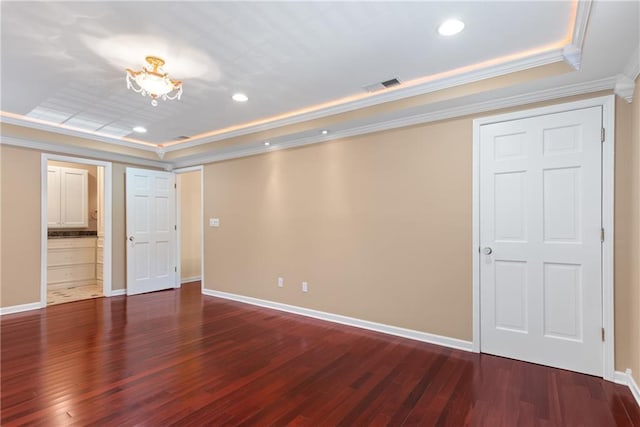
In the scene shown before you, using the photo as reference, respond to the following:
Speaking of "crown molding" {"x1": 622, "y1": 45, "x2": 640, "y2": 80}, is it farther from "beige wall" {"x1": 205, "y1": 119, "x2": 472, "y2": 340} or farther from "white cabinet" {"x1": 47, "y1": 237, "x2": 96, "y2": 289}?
"white cabinet" {"x1": 47, "y1": 237, "x2": 96, "y2": 289}

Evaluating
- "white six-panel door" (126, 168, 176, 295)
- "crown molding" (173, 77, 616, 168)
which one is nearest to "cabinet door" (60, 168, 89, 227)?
"white six-panel door" (126, 168, 176, 295)

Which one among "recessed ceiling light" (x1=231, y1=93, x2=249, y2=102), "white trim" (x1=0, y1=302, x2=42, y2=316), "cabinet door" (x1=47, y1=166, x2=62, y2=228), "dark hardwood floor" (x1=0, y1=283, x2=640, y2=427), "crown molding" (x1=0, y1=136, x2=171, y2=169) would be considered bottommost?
"dark hardwood floor" (x1=0, y1=283, x2=640, y2=427)

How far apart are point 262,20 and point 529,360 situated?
11.8 ft

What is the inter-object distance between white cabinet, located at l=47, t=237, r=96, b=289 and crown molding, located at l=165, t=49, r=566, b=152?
4.19 meters

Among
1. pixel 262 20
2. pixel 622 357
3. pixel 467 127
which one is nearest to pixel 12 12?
pixel 262 20

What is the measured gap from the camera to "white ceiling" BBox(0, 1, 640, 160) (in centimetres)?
204

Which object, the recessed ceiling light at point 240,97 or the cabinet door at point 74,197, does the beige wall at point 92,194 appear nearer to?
the cabinet door at point 74,197

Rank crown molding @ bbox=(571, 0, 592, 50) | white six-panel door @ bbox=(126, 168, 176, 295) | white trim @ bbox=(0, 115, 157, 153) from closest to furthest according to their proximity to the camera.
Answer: crown molding @ bbox=(571, 0, 592, 50)
white trim @ bbox=(0, 115, 157, 153)
white six-panel door @ bbox=(126, 168, 176, 295)

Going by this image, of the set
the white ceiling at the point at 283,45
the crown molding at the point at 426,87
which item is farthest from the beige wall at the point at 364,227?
the white ceiling at the point at 283,45

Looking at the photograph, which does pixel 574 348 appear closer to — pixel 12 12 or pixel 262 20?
pixel 262 20

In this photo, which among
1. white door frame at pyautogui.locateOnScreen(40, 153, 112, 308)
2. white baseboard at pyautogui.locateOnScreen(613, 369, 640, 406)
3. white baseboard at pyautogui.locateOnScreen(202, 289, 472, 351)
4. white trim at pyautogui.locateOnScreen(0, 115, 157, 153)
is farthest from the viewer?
white door frame at pyautogui.locateOnScreen(40, 153, 112, 308)

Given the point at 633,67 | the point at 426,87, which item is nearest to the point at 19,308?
the point at 426,87

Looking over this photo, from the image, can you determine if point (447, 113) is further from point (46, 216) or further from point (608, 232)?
point (46, 216)

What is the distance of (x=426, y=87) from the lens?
10.1 ft
